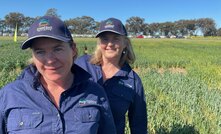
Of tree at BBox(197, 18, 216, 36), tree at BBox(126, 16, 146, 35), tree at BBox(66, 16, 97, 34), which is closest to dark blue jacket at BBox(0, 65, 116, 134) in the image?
tree at BBox(66, 16, 97, 34)

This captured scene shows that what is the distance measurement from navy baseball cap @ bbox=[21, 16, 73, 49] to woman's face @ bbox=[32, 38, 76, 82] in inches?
2.3

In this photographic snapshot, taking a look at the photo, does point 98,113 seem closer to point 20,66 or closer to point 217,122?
point 217,122

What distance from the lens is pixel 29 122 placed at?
74.0 inches

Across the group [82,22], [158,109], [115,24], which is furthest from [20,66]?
[82,22]

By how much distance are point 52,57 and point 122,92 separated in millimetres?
1232

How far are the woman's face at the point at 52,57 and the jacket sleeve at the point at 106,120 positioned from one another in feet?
1.06

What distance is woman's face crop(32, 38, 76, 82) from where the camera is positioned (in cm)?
191

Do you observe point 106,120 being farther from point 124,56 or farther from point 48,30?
point 124,56

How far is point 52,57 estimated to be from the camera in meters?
1.92

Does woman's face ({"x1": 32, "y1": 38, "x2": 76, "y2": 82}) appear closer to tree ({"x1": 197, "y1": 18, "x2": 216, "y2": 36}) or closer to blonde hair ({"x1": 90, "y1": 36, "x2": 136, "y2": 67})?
blonde hair ({"x1": 90, "y1": 36, "x2": 136, "y2": 67})

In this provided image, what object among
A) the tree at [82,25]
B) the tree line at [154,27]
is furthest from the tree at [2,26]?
the tree at [82,25]

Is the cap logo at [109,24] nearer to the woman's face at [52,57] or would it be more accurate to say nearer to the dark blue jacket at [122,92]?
the dark blue jacket at [122,92]

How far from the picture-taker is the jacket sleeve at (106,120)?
2.07m

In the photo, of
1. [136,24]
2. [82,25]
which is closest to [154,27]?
[136,24]
